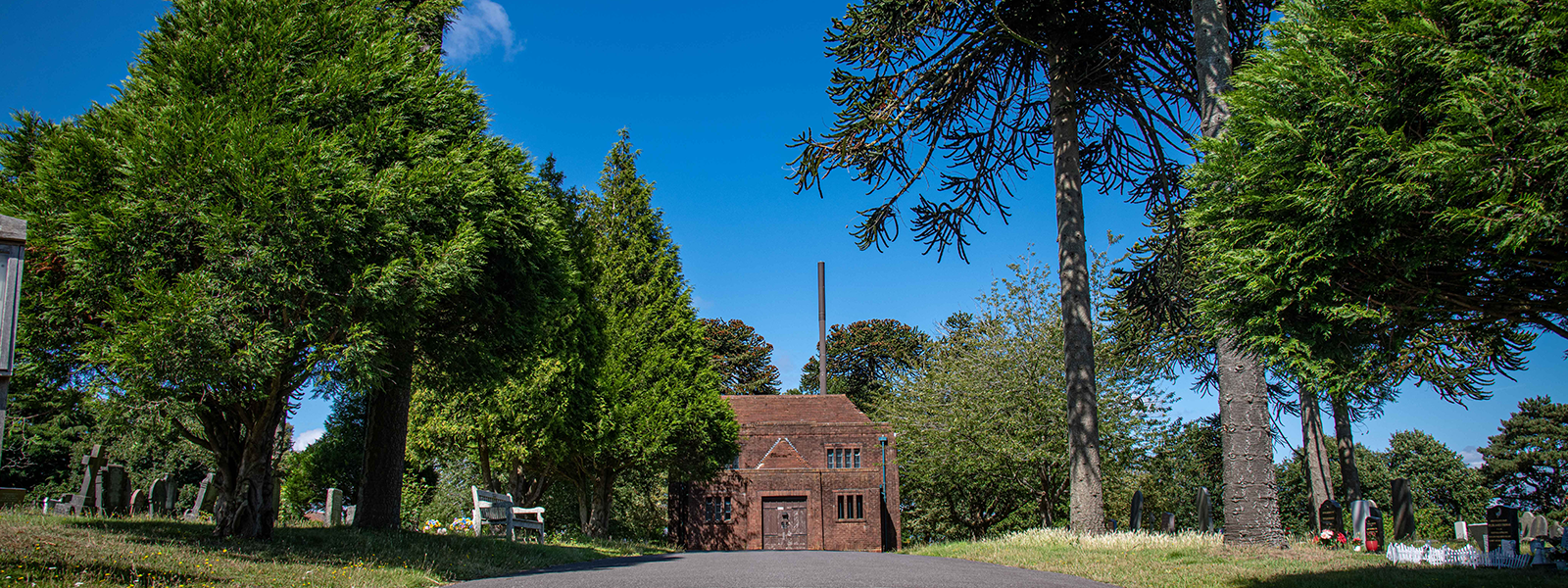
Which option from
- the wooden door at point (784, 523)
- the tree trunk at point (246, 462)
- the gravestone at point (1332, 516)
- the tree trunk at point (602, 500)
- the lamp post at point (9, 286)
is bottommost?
the wooden door at point (784, 523)

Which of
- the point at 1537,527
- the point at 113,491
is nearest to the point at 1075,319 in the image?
the point at 1537,527

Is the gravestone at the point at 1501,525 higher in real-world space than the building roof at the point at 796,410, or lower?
lower

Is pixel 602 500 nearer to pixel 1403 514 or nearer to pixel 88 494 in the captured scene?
pixel 88 494

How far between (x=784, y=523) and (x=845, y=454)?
4463 millimetres

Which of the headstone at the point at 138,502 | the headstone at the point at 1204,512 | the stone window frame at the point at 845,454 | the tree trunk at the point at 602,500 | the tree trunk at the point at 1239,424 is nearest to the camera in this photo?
the tree trunk at the point at 1239,424

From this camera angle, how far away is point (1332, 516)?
13.1 meters

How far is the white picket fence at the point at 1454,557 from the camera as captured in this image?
8.93 meters

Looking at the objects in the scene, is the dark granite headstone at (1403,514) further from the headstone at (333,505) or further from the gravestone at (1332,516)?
the headstone at (333,505)

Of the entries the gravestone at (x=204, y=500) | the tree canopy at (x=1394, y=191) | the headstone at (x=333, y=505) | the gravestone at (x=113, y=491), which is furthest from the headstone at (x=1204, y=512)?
the gravestone at (x=113, y=491)

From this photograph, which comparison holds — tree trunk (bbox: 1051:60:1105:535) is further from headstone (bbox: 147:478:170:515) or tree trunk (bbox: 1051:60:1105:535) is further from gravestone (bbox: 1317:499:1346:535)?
headstone (bbox: 147:478:170:515)

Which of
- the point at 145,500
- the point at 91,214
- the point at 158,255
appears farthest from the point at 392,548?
the point at 145,500

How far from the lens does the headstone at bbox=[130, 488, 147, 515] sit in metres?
15.8

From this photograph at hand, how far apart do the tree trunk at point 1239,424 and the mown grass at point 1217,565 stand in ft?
1.30

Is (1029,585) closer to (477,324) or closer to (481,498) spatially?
→ (477,324)
